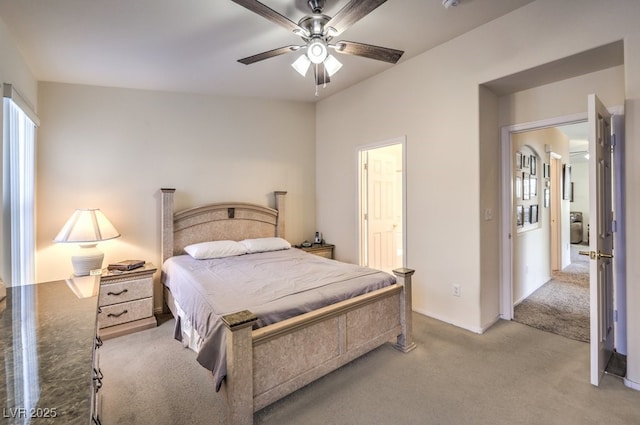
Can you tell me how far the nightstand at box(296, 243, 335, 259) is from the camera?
14.0 ft

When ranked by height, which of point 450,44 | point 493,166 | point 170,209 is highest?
point 450,44

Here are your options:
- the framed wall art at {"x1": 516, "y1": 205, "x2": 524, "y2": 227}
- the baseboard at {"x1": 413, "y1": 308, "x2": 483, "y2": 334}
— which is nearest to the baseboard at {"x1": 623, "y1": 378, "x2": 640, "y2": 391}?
the baseboard at {"x1": 413, "y1": 308, "x2": 483, "y2": 334}

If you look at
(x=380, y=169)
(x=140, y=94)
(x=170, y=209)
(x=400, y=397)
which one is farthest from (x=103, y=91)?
(x=400, y=397)

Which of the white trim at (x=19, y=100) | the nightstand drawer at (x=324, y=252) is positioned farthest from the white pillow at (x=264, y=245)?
the white trim at (x=19, y=100)

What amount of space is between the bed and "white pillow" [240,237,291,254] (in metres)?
0.22

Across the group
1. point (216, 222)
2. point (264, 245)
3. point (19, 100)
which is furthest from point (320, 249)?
point (19, 100)

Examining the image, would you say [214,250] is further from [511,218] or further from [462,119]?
[511,218]

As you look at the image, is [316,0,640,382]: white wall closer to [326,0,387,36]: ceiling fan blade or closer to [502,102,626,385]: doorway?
[502,102,626,385]: doorway

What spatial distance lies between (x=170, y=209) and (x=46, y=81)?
1.70 m

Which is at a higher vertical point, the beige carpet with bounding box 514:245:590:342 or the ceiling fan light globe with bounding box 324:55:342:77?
the ceiling fan light globe with bounding box 324:55:342:77

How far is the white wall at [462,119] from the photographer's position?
2043 mm

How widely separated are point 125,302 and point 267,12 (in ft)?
9.29

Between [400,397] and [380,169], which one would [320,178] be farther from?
[400,397]

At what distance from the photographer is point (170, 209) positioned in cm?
339
